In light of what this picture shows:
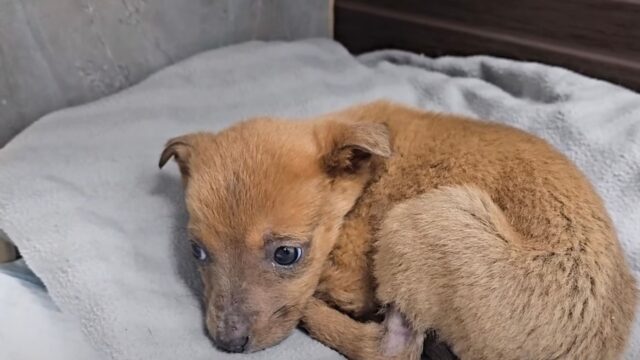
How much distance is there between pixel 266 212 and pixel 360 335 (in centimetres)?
50

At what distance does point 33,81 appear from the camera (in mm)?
3309

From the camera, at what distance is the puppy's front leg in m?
2.50

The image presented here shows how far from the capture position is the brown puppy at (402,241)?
7.49ft

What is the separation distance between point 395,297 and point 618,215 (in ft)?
3.53

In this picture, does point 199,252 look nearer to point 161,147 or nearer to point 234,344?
point 234,344

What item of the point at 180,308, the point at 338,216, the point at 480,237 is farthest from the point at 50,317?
the point at 480,237

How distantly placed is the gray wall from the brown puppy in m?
0.93

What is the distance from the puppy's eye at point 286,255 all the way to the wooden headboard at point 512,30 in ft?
6.06

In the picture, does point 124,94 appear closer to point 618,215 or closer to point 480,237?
point 480,237

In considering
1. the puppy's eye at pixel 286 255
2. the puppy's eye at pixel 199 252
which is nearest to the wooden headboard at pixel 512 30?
the puppy's eye at pixel 286 255

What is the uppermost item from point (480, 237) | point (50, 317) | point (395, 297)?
point (480, 237)

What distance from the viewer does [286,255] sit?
247 centimetres

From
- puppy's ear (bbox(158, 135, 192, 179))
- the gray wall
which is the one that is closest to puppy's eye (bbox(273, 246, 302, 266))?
puppy's ear (bbox(158, 135, 192, 179))

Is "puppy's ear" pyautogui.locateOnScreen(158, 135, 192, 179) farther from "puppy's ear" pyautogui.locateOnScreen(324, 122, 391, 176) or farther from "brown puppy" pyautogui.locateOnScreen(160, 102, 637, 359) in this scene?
"puppy's ear" pyautogui.locateOnScreen(324, 122, 391, 176)
